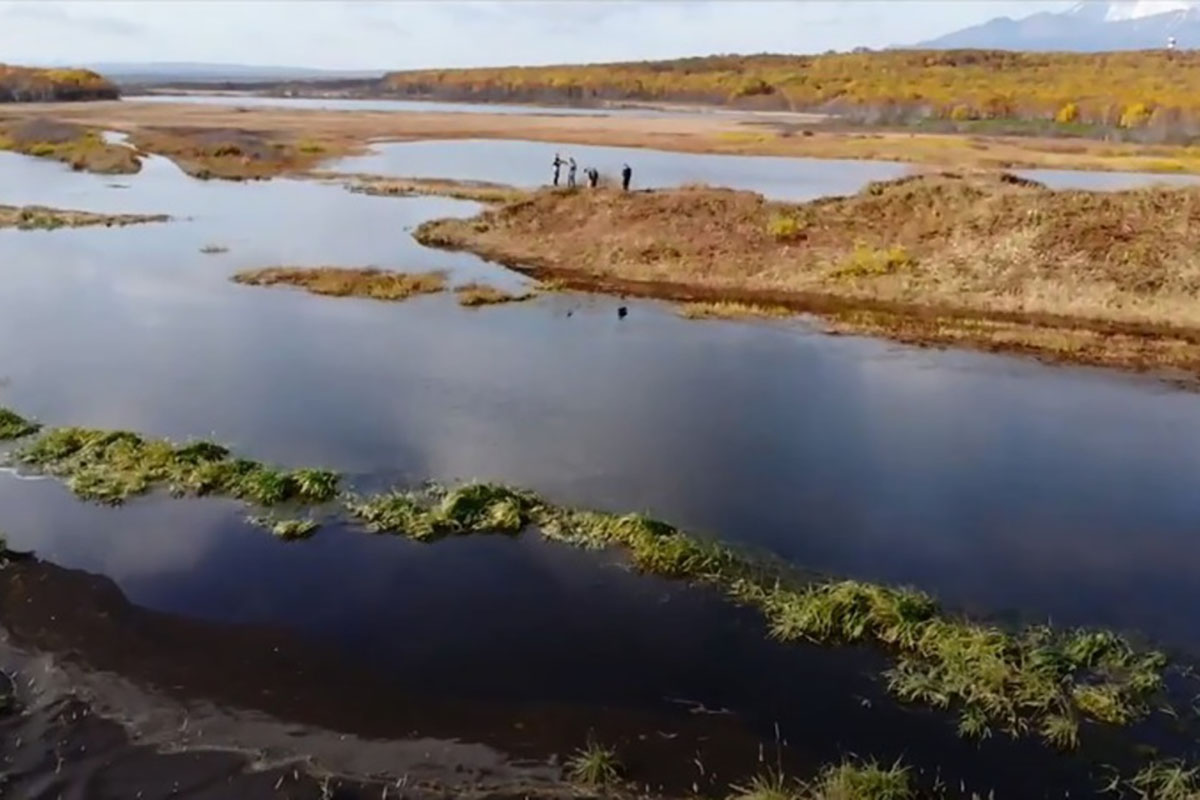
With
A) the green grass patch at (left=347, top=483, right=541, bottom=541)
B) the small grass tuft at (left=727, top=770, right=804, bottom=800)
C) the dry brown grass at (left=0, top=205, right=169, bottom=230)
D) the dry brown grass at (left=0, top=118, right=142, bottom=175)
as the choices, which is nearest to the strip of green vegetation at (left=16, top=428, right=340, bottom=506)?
the green grass patch at (left=347, top=483, right=541, bottom=541)

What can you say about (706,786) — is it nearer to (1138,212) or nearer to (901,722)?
(901,722)

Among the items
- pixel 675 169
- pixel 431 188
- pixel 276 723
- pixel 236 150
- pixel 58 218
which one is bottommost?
pixel 276 723

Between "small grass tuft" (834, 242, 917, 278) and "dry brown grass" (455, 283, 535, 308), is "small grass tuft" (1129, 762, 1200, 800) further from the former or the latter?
"small grass tuft" (834, 242, 917, 278)

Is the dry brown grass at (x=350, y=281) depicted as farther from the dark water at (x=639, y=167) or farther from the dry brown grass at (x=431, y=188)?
the dark water at (x=639, y=167)

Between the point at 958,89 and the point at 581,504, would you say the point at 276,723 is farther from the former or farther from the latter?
the point at 958,89

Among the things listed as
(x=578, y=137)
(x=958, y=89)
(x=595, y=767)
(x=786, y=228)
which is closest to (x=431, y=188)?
(x=786, y=228)

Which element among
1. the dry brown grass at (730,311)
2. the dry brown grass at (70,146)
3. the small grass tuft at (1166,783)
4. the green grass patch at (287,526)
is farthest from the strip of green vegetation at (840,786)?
the dry brown grass at (70,146)
